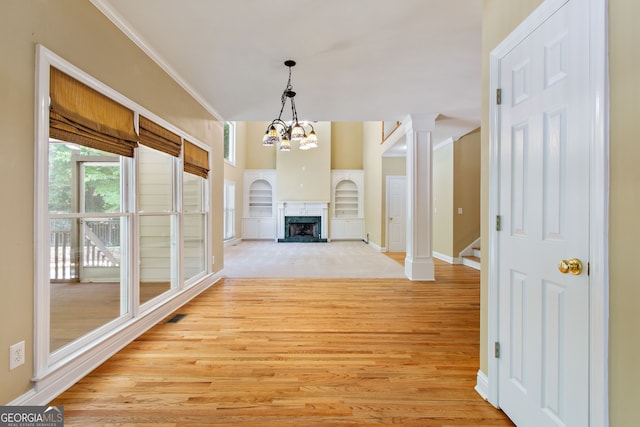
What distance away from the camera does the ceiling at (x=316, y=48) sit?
2.21 m

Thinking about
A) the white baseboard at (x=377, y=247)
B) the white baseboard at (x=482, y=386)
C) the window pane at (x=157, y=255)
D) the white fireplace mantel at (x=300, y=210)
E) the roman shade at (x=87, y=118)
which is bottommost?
the white baseboard at (x=482, y=386)

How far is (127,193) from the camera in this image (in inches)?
103

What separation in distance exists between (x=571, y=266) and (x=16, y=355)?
2.77 metres

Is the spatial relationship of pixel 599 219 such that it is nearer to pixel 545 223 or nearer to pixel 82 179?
pixel 545 223

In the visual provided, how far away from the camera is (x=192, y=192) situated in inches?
156

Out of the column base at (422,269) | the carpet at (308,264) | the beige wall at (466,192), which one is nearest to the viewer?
the column base at (422,269)

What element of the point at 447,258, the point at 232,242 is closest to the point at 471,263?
the point at 447,258

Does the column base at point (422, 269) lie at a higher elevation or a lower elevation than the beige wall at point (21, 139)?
lower

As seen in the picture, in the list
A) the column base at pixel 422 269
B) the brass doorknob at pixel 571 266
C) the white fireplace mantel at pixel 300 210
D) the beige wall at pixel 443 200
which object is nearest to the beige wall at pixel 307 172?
the white fireplace mantel at pixel 300 210

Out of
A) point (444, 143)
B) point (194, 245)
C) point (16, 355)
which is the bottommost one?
point (16, 355)

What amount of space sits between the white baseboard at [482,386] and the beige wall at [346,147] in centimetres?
930

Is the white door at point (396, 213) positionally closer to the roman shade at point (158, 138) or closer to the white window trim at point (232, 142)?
the white window trim at point (232, 142)

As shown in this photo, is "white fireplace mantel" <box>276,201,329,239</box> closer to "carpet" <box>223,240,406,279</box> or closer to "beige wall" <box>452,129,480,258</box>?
"carpet" <box>223,240,406,279</box>

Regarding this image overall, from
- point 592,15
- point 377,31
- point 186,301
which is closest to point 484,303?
point 592,15
